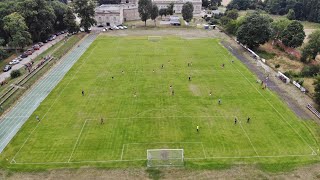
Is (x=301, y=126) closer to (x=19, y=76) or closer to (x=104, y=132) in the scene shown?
(x=104, y=132)

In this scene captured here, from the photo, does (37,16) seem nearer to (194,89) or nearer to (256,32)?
(194,89)

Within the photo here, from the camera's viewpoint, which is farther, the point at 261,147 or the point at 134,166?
the point at 261,147

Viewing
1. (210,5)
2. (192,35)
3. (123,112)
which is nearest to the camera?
(123,112)

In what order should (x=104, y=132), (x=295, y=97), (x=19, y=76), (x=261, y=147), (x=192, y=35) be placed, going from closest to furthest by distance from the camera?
(x=261, y=147), (x=104, y=132), (x=295, y=97), (x=19, y=76), (x=192, y=35)

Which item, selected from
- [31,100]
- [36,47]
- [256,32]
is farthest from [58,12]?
[256,32]

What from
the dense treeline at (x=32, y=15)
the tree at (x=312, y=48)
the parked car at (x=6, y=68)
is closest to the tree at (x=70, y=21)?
the dense treeline at (x=32, y=15)

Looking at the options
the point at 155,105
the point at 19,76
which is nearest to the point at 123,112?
the point at 155,105

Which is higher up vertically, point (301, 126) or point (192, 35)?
point (192, 35)
